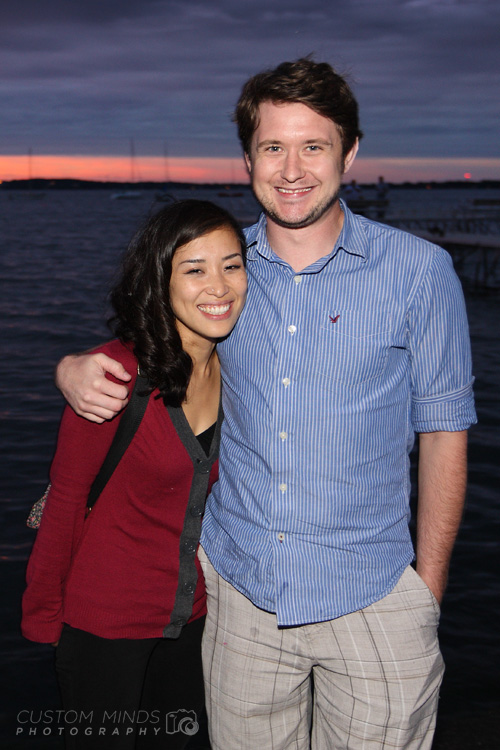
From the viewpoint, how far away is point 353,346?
273cm

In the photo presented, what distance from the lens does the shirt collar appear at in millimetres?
A: 2820

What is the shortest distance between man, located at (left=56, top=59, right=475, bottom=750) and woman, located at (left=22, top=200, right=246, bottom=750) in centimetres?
16

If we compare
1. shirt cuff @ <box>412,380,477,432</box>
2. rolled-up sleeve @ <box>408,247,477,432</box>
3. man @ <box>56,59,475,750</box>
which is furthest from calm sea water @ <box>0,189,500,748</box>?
shirt cuff @ <box>412,380,477,432</box>

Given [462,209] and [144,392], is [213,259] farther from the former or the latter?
[462,209]

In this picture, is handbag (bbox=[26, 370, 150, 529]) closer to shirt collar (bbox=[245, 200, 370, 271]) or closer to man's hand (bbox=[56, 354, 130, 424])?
man's hand (bbox=[56, 354, 130, 424])

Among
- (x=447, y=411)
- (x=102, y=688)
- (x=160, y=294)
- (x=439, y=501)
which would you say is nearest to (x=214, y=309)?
(x=160, y=294)

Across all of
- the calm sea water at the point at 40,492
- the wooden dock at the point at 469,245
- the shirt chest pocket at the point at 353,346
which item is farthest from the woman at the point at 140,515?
the wooden dock at the point at 469,245

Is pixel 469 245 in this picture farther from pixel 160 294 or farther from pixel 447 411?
pixel 160 294

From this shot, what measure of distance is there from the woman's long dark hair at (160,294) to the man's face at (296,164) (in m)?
0.23

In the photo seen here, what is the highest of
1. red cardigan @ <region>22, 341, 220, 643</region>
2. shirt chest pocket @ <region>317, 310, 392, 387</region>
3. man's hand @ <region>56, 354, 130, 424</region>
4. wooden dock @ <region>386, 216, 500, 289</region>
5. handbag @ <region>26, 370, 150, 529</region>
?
shirt chest pocket @ <region>317, 310, 392, 387</region>

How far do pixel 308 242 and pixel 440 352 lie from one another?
67 cm

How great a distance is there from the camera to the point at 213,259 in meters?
2.92

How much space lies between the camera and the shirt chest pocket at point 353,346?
108 inches

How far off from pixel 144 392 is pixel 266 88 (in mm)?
1295
